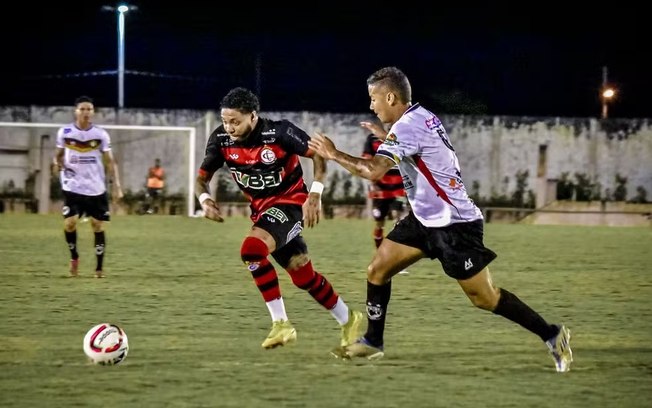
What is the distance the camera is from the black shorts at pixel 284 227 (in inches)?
309

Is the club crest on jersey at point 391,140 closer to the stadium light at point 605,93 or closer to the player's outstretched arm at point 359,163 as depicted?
the player's outstretched arm at point 359,163

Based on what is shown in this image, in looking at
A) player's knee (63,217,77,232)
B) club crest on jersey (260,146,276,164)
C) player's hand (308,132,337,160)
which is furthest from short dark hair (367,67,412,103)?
player's knee (63,217,77,232)

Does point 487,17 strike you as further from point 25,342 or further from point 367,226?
point 25,342

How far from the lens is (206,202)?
313 inches

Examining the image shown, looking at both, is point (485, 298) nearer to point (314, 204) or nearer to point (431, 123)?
point (431, 123)

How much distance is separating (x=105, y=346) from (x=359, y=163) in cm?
204

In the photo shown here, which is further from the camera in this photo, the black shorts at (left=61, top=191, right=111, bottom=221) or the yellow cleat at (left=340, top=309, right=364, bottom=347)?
the black shorts at (left=61, top=191, right=111, bottom=221)

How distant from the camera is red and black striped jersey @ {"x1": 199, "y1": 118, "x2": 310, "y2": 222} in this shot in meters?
8.04

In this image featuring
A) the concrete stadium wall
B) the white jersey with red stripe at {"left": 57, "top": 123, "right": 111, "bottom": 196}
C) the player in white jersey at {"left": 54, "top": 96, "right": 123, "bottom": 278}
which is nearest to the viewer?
the player in white jersey at {"left": 54, "top": 96, "right": 123, "bottom": 278}

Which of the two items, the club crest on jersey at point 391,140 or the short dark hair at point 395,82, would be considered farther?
the short dark hair at point 395,82

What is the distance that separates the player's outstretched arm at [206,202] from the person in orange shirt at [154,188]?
2244cm

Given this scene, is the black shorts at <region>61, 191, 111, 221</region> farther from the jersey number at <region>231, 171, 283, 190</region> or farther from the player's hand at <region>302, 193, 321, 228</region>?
the player's hand at <region>302, 193, 321, 228</region>

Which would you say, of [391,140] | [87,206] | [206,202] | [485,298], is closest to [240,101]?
[206,202]

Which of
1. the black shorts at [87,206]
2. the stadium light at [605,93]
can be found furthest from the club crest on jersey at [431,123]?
the stadium light at [605,93]
